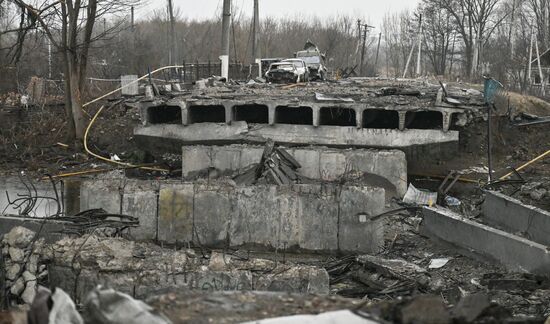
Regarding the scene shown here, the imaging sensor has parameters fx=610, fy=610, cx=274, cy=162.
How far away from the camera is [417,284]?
7.48 m

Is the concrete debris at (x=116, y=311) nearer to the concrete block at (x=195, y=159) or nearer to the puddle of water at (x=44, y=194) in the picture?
the puddle of water at (x=44, y=194)

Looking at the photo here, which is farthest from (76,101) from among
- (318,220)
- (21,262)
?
(21,262)

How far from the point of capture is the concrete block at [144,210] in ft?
29.9

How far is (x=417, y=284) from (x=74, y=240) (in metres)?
4.12

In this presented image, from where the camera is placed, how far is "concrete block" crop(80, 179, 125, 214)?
9.26 metres

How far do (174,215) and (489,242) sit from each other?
14.9 ft

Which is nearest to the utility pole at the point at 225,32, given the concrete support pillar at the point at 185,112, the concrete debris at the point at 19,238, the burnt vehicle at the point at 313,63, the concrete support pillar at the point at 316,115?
the burnt vehicle at the point at 313,63

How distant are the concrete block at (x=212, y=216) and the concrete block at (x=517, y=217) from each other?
4369mm

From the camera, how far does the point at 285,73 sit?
25.8 meters

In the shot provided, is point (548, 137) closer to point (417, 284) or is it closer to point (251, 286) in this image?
point (417, 284)

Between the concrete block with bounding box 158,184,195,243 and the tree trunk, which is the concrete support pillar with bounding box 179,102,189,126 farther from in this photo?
the concrete block with bounding box 158,184,195,243

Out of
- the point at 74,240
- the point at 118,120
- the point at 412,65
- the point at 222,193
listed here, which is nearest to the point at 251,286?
the point at 74,240

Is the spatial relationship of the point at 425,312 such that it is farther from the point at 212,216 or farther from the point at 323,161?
the point at 323,161

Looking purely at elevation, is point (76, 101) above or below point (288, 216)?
above
